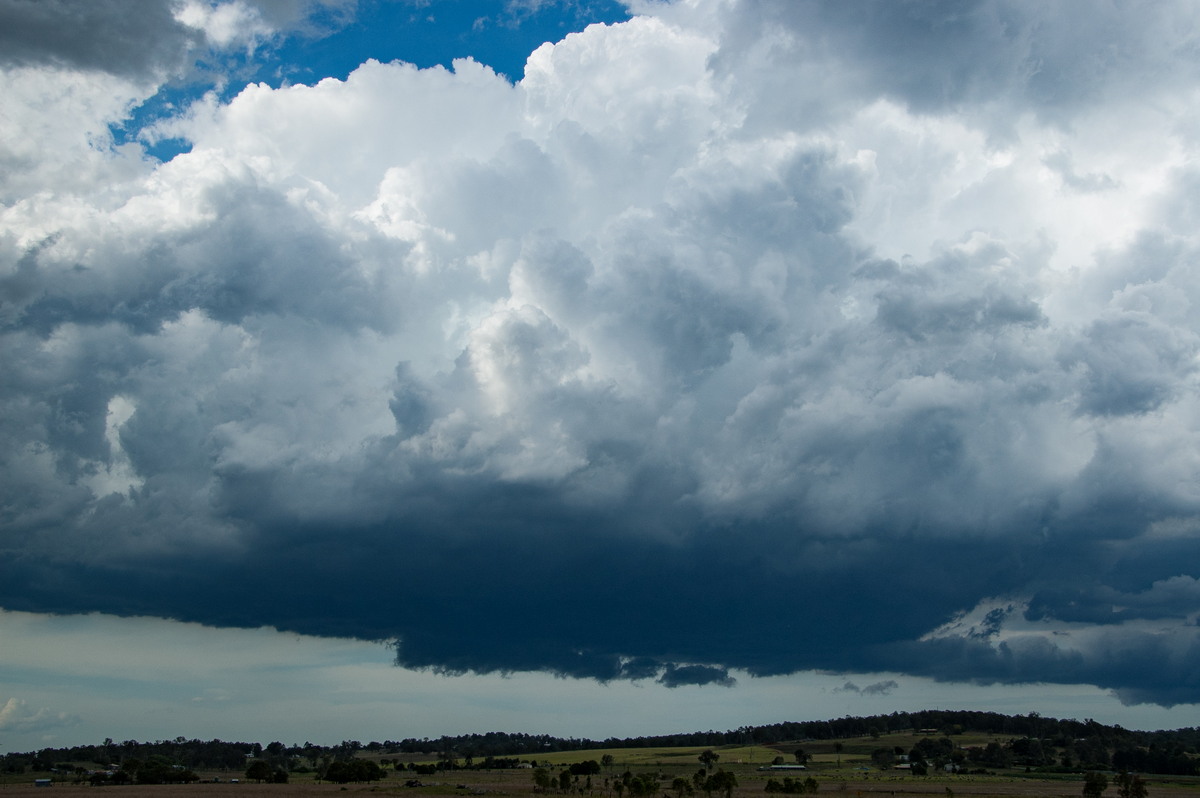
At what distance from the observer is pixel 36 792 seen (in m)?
189

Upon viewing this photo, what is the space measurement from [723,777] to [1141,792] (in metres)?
78.3

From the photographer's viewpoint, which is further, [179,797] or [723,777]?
[723,777]

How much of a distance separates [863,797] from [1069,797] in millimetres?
41014

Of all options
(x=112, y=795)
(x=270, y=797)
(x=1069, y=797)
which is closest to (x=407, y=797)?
(x=270, y=797)

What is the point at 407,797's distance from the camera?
188 meters

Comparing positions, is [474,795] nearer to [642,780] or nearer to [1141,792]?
[642,780]

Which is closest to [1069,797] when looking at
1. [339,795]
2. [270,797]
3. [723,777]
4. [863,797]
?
[863,797]

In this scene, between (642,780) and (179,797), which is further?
Answer: (642,780)

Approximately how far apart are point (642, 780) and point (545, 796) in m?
19.7

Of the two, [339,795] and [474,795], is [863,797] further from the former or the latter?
[339,795]

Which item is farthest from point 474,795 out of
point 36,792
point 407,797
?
point 36,792

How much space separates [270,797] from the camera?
187625 millimetres

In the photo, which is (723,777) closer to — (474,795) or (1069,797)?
(474,795)

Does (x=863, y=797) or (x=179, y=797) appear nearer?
(x=179, y=797)
